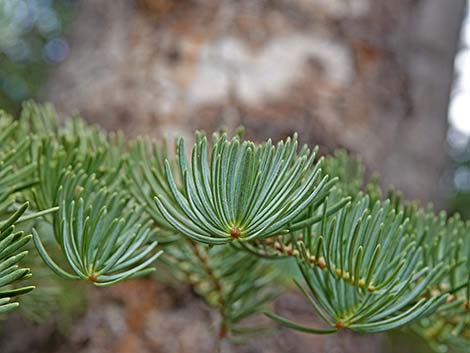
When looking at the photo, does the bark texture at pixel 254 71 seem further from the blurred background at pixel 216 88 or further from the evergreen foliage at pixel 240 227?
the evergreen foliage at pixel 240 227

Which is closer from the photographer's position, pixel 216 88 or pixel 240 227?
pixel 240 227

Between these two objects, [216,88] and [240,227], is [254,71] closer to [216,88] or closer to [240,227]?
[216,88]

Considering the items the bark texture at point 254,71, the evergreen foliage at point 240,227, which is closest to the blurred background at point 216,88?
the bark texture at point 254,71

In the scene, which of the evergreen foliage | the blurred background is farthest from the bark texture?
the evergreen foliage

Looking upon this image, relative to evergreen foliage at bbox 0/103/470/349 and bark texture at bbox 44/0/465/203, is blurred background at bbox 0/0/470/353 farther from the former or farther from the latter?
evergreen foliage at bbox 0/103/470/349

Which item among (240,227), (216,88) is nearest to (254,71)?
(216,88)

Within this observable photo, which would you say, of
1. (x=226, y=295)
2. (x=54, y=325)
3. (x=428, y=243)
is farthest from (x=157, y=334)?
(x=428, y=243)

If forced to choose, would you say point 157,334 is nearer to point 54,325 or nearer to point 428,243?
point 54,325

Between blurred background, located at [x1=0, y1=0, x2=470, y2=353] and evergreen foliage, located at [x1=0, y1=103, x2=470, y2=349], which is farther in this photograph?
blurred background, located at [x1=0, y1=0, x2=470, y2=353]
